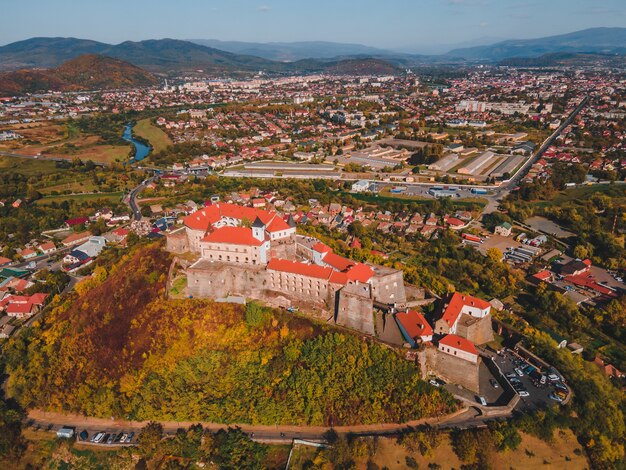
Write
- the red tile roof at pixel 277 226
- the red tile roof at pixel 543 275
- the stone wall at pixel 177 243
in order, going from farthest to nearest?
the red tile roof at pixel 543 275
the stone wall at pixel 177 243
the red tile roof at pixel 277 226

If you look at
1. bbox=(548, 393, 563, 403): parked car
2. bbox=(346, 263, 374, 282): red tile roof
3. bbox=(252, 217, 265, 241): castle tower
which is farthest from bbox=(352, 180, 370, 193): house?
bbox=(548, 393, 563, 403): parked car

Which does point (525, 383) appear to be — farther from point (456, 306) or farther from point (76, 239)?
point (76, 239)

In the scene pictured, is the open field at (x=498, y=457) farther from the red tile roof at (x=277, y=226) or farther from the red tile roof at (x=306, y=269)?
the red tile roof at (x=277, y=226)

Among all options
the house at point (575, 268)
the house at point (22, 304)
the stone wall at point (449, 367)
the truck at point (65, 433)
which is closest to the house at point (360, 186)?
the house at point (575, 268)

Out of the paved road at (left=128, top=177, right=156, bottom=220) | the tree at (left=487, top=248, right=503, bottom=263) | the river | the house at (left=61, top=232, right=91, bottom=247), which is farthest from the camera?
the river

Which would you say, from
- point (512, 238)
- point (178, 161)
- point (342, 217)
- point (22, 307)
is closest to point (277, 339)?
point (22, 307)

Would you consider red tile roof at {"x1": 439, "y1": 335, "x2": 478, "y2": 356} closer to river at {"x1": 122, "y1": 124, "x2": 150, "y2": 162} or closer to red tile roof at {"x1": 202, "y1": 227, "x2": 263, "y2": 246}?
red tile roof at {"x1": 202, "y1": 227, "x2": 263, "y2": 246}

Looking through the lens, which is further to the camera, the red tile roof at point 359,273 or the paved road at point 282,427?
the red tile roof at point 359,273
